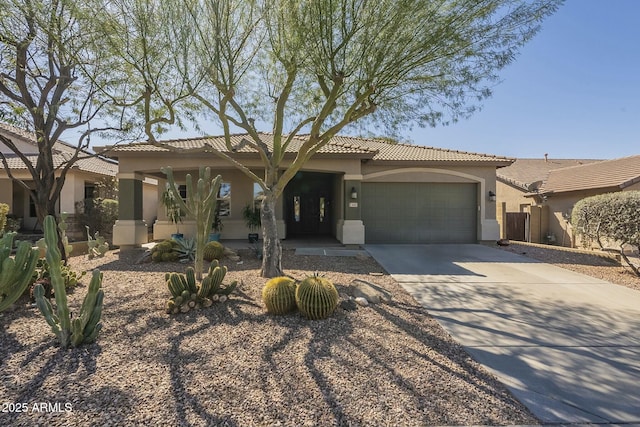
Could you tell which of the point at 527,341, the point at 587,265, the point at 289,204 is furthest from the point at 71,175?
the point at 587,265

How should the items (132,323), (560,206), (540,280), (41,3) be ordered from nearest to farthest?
1. (132,323)
2. (41,3)
3. (540,280)
4. (560,206)

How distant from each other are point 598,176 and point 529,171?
825 cm

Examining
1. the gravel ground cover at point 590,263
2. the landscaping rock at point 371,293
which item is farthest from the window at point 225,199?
the gravel ground cover at point 590,263

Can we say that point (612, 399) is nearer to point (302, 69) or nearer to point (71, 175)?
point (302, 69)

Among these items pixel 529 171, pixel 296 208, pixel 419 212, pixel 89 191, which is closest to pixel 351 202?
pixel 419 212

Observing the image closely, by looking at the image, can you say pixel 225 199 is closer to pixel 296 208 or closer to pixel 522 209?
pixel 296 208

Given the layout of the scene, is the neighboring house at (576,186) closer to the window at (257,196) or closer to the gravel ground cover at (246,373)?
the window at (257,196)

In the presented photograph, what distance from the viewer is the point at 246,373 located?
3641mm

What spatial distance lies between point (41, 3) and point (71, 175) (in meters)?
12.8

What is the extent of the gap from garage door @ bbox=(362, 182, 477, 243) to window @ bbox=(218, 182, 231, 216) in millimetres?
6062

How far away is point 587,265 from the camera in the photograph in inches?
403

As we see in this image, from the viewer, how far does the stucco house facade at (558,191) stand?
16.1 meters

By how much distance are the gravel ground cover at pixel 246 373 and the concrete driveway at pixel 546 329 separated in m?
0.40

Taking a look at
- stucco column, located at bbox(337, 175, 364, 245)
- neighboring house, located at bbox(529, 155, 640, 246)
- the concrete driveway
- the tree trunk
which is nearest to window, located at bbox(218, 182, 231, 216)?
stucco column, located at bbox(337, 175, 364, 245)
